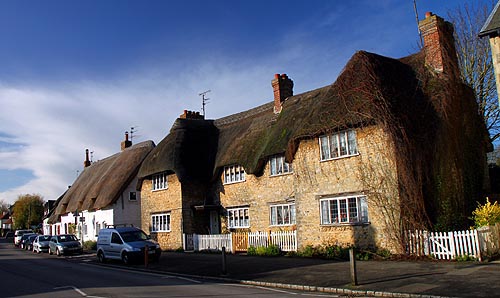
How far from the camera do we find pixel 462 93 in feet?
65.2

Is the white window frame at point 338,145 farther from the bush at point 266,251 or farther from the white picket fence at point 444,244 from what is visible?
the bush at point 266,251

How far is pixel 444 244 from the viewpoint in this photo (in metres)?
16.2

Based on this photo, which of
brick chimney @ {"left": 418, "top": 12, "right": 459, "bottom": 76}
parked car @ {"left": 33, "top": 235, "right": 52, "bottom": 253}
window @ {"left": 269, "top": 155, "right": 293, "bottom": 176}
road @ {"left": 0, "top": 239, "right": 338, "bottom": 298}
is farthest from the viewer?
parked car @ {"left": 33, "top": 235, "right": 52, "bottom": 253}

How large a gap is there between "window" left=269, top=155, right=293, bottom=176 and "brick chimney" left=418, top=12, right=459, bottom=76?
8.52 meters

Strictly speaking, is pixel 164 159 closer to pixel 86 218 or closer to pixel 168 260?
pixel 168 260

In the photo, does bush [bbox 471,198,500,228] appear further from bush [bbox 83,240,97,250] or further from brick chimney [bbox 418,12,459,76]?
bush [bbox 83,240,97,250]

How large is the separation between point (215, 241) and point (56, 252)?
1462 cm

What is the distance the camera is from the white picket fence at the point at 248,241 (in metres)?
22.3

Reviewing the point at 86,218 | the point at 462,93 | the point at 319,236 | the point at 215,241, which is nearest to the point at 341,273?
the point at 319,236

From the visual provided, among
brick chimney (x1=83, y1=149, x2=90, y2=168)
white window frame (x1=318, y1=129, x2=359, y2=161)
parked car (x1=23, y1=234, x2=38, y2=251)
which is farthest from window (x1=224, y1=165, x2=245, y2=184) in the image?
brick chimney (x1=83, y1=149, x2=90, y2=168)

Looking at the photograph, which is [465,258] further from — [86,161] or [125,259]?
[86,161]

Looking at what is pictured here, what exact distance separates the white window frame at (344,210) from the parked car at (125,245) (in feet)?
28.2

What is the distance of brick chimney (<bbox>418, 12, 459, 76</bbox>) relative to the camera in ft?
64.4

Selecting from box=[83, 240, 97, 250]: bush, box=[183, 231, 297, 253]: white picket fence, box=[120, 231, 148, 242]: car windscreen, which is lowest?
box=[83, 240, 97, 250]: bush
